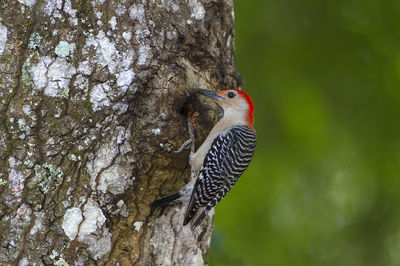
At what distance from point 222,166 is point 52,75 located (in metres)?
1.60

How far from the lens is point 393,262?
4828mm

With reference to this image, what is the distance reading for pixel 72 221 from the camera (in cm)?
282

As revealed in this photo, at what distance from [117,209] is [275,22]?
8.91 feet

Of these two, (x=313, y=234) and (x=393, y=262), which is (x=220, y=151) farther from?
(x=393, y=262)

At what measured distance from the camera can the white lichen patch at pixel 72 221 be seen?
281 cm

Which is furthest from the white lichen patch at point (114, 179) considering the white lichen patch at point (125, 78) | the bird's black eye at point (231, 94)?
the bird's black eye at point (231, 94)

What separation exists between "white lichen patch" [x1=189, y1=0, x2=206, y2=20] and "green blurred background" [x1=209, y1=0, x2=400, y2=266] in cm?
148

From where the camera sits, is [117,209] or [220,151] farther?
[220,151]

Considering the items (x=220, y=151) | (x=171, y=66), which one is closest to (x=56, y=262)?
(x=171, y=66)

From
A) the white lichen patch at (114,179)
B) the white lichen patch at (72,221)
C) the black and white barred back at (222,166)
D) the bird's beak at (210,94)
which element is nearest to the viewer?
the white lichen patch at (72,221)

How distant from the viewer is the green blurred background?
15.2 feet

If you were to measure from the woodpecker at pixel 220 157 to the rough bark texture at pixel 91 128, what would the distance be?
0.59 feet

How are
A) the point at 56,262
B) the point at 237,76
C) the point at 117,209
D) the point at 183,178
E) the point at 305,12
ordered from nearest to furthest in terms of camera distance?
the point at 56,262 → the point at 117,209 → the point at 183,178 → the point at 237,76 → the point at 305,12

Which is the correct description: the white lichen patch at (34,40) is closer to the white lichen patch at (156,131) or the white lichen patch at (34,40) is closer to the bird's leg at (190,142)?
the white lichen patch at (156,131)
